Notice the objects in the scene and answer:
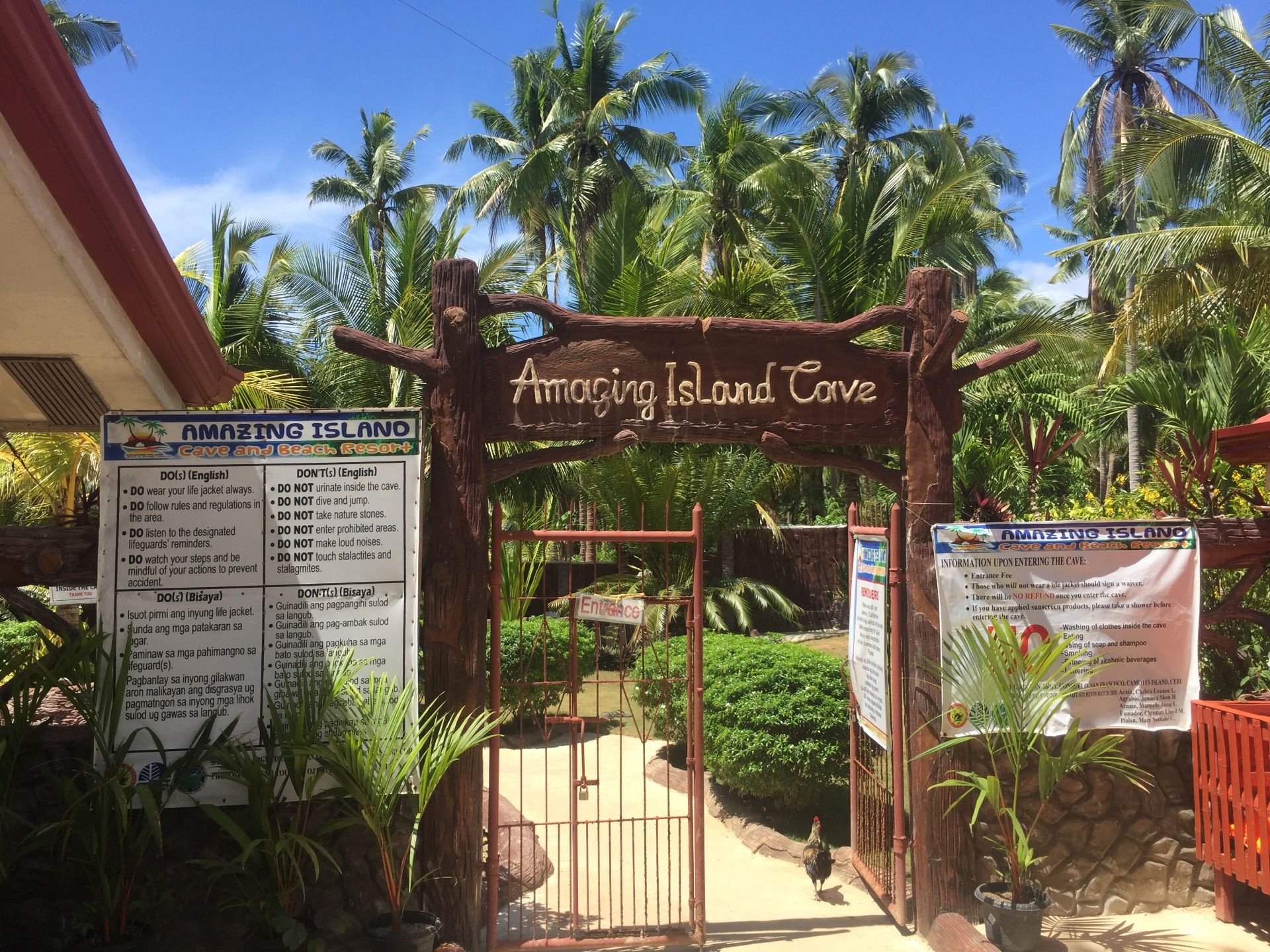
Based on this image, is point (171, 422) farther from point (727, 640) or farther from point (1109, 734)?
point (727, 640)

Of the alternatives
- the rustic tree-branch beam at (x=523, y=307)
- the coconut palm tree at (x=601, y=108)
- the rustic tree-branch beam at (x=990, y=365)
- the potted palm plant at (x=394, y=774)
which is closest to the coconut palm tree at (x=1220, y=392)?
the rustic tree-branch beam at (x=990, y=365)

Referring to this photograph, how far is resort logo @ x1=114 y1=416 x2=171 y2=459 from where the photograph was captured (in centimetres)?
455

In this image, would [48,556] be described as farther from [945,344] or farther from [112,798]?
[945,344]

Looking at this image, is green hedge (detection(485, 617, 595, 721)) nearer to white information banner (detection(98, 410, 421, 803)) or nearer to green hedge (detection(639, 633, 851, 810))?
green hedge (detection(639, 633, 851, 810))

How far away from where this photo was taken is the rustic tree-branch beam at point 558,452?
16.5ft

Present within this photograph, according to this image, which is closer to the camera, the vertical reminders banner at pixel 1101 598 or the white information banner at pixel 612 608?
the white information banner at pixel 612 608

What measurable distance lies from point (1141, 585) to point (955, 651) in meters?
1.18

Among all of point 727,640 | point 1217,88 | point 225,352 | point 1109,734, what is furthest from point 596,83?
point 1109,734

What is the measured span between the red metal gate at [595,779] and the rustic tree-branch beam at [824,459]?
0.53 meters

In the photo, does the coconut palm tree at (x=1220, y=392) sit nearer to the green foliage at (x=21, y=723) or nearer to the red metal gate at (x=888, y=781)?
the red metal gate at (x=888, y=781)

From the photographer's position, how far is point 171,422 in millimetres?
4570

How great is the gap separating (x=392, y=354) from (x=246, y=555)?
120cm

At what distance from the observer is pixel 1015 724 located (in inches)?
193

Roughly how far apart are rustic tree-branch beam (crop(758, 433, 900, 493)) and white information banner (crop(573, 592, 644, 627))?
1.09 metres
